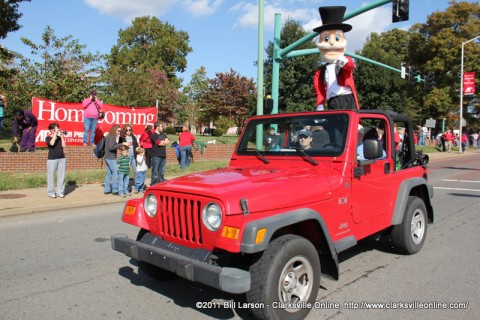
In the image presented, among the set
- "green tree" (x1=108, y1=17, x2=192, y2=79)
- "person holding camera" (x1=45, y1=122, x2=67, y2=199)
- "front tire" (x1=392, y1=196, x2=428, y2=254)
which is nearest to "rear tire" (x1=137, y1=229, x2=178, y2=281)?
"front tire" (x1=392, y1=196, x2=428, y2=254)

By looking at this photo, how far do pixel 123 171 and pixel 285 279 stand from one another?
7603 mm

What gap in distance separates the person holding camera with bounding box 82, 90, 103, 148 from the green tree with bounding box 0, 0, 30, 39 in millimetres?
9038

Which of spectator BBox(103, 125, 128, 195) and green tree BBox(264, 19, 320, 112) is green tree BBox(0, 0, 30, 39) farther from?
green tree BBox(264, 19, 320, 112)

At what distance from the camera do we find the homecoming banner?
14.0m

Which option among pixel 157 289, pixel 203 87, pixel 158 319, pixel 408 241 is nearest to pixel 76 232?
pixel 157 289

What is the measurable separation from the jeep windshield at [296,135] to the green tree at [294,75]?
26111 mm

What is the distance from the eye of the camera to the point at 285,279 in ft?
10.7

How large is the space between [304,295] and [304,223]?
2.01 feet

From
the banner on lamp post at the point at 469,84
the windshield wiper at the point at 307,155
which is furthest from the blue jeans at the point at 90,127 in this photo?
the banner on lamp post at the point at 469,84

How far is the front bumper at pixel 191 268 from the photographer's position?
2.84 m

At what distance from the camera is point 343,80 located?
5758mm

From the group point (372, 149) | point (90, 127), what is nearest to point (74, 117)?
point (90, 127)

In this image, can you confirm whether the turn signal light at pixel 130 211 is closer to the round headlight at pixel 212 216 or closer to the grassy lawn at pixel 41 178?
the round headlight at pixel 212 216

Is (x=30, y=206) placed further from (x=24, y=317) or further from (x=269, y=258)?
(x=269, y=258)
